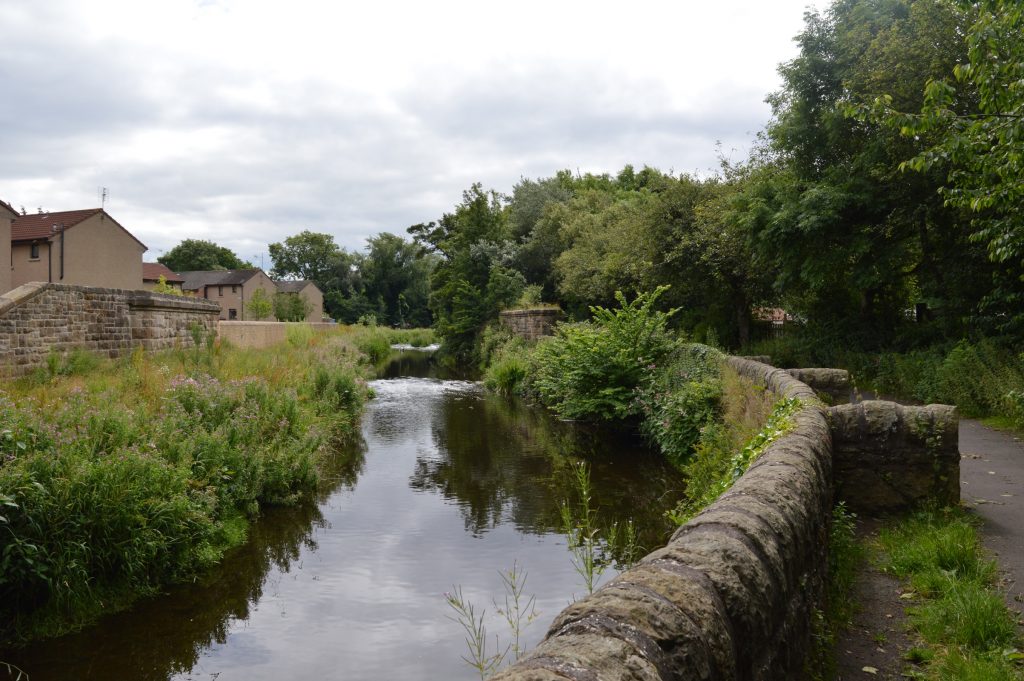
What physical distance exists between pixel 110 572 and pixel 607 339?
417 inches

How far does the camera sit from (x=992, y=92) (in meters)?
7.50

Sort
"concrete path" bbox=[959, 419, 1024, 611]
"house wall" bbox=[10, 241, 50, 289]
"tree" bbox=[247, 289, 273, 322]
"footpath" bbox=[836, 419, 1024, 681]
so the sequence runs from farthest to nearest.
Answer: "tree" bbox=[247, 289, 273, 322] < "house wall" bbox=[10, 241, 50, 289] < "concrete path" bbox=[959, 419, 1024, 611] < "footpath" bbox=[836, 419, 1024, 681]

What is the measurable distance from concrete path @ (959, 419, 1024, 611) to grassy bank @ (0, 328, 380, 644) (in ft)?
23.3

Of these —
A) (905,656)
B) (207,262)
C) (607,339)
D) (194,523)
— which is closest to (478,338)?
(607,339)

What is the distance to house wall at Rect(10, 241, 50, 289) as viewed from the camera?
102ft

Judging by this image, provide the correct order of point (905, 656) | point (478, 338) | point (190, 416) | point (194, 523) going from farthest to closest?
point (478, 338)
point (190, 416)
point (194, 523)
point (905, 656)

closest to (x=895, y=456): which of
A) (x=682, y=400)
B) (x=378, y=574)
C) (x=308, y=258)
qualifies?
(x=378, y=574)

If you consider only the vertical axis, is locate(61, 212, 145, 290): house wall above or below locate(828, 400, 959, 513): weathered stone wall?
above

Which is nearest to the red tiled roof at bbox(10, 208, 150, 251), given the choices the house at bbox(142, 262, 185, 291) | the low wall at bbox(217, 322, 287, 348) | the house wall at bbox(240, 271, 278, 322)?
the low wall at bbox(217, 322, 287, 348)

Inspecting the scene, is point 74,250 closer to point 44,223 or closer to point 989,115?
point 44,223

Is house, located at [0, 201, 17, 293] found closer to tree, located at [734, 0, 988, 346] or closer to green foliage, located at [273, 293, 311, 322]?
tree, located at [734, 0, 988, 346]

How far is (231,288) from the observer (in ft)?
212

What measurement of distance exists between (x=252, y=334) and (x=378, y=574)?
17.5 metres

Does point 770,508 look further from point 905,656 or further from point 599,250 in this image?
point 599,250
